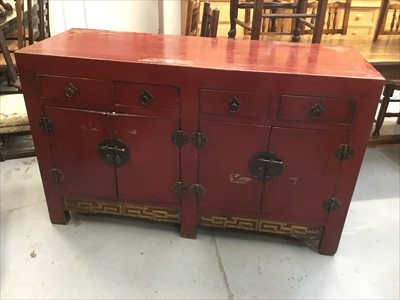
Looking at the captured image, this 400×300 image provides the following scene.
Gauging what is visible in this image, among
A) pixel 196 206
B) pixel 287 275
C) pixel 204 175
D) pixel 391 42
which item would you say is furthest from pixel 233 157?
pixel 391 42

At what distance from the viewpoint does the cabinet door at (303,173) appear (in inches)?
59.5

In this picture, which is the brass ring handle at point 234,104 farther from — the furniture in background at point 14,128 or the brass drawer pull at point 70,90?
the furniture in background at point 14,128

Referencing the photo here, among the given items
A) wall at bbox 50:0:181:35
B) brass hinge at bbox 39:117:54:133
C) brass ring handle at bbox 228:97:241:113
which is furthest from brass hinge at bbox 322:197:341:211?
wall at bbox 50:0:181:35

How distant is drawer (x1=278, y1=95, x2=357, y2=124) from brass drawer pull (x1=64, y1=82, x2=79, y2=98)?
86cm

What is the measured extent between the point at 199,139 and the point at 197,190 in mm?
266

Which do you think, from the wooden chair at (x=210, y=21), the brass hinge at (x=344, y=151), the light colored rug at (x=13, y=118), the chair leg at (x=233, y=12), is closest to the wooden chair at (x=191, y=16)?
the wooden chair at (x=210, y=21)

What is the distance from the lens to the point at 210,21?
218cm

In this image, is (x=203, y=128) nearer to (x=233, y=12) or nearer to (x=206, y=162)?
(x=206, y=162)

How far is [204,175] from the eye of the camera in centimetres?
167

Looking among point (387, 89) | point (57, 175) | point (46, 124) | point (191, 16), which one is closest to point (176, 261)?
point (57, 175)

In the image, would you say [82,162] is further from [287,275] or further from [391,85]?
[391,85]

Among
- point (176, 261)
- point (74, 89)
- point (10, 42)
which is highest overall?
point (74, 89)

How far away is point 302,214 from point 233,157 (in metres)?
0.43

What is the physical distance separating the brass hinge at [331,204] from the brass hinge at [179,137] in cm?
69
